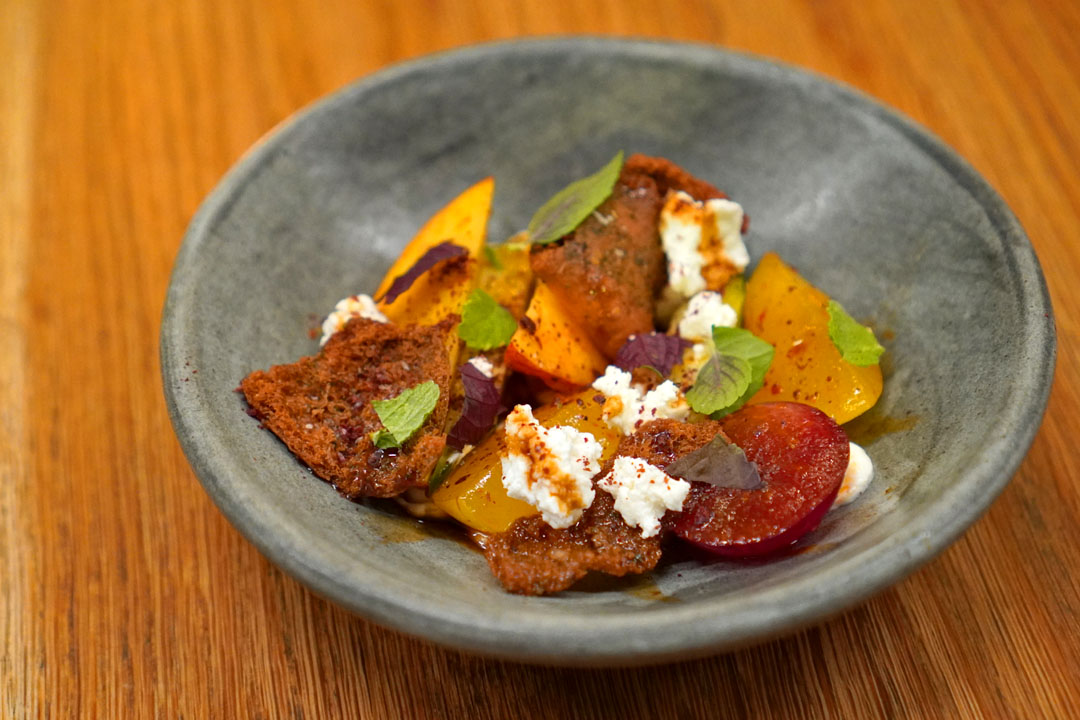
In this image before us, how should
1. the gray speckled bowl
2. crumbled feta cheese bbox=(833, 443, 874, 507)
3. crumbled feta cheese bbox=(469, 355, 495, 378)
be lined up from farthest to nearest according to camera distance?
crumbled feta cheese bbox=(469, 355, 495, 378) < crumbled feta cheese bbox=(833, 443, 874, 507) < the gray speckled bowl

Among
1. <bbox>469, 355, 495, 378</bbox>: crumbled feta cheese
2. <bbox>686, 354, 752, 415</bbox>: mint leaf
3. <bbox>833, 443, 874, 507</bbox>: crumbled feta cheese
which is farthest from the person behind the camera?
<bbox>469, 355, 495, 378</bbox>: crumbled feta cheese

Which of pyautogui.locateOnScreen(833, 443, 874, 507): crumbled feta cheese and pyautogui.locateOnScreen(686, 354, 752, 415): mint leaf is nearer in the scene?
pyautogui.locateOnScreen(833, 443, 874, 507): crumbled feta cheese

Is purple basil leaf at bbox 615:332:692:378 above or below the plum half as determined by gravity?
above

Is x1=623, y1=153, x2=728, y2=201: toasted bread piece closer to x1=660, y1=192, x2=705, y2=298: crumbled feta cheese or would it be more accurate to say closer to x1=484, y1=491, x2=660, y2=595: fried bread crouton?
x1=660, y1=192, x2=705, y2=298: crumbled feta cheese

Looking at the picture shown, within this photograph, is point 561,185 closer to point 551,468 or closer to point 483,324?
point 483,324

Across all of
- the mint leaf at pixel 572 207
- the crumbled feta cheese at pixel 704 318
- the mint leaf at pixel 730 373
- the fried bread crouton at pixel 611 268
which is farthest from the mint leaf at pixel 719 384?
the mint leaf at pixel 572 207

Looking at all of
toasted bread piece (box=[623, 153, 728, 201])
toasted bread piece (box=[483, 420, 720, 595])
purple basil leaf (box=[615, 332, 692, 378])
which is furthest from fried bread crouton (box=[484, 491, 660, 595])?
toasted bread piece (box=[623, 153, 728, 201])
